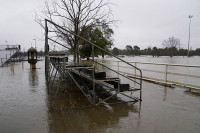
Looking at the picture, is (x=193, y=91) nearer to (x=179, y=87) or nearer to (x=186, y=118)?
(x=179, y=87)

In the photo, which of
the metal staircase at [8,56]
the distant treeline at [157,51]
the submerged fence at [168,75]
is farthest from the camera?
the distant treeline at [157,51]

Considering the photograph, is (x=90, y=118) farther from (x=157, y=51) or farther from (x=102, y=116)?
(x=157, y=51)

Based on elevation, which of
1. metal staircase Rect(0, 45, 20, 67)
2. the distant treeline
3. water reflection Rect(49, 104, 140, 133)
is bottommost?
water reflection Rect(49, 104, 140, 133)

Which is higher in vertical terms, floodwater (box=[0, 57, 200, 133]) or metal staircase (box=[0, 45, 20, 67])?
metal staircase (box=[0, 45, 20, 67])

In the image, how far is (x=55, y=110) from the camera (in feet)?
17.1

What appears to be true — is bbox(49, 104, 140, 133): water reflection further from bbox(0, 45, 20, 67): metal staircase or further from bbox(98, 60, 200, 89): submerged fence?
bbox(0, 45, 20, 67): metal staircase

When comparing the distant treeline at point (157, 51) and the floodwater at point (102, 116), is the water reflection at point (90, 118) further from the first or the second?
the distant treeline at point (157, 51)

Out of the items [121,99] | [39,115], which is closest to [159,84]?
[121,99]

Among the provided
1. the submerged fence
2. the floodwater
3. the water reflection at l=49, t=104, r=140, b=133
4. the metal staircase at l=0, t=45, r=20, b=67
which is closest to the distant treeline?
the metal staircase at l=0, t=45, r=20, b=67

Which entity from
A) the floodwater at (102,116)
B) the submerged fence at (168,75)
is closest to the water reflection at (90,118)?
the floodwater at (102,116)

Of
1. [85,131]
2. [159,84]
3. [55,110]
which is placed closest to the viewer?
[85,131]

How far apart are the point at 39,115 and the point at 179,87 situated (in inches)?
243

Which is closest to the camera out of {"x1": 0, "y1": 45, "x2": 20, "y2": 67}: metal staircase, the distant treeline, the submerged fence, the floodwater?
the floodwater

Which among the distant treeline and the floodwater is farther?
the distant treeline
